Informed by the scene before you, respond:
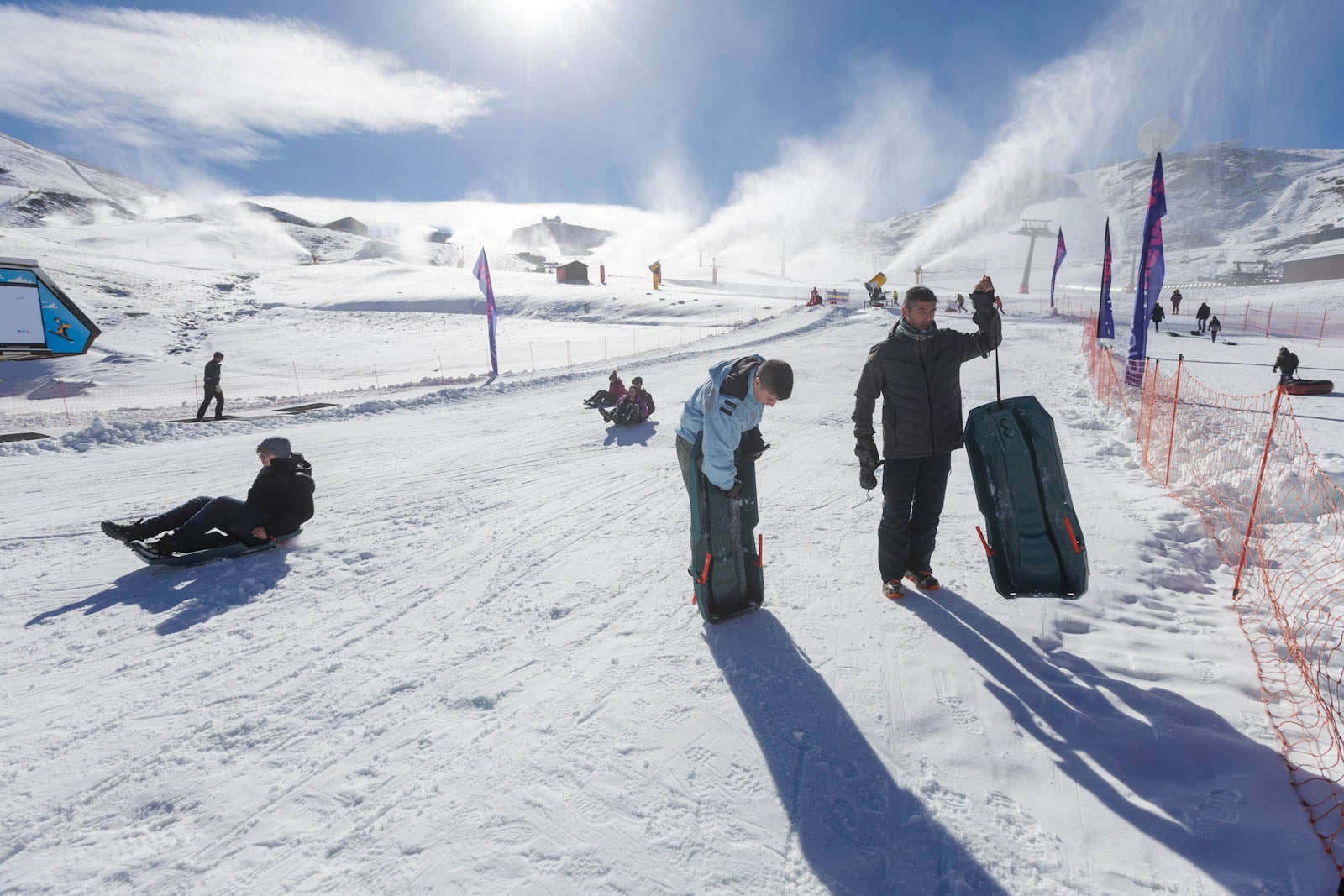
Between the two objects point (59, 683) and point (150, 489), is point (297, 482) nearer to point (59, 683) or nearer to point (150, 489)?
point (59, 683)

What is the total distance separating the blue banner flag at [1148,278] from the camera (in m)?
10.1

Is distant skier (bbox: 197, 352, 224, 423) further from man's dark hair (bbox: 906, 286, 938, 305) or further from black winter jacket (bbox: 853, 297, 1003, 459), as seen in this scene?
man's dark hair (bbox: 906, 286, 938, 305)

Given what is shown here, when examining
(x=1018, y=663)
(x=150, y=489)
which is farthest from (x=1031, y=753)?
(x=150, y=489)

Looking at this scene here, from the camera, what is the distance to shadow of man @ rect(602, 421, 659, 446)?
9.17 m

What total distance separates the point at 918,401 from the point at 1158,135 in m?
12.3

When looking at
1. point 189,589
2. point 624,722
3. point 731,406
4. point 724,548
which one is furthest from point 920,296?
point 189,589

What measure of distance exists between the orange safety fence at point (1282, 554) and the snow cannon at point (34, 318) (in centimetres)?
1531

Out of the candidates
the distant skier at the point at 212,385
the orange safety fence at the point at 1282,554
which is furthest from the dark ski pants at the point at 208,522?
the distant skier at the point at 212,385

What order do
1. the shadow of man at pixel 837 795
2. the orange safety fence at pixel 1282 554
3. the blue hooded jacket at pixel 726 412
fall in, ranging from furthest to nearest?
the blue hooded jacket at pixel 726 412 < the orange safety fence at pixel 1282 554 < the shadow of man at pixel 837 795

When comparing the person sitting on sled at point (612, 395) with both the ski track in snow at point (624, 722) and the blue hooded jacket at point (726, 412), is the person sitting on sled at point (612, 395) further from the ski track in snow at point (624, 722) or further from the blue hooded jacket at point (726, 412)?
the blue hooded jacket at point (726, 412)

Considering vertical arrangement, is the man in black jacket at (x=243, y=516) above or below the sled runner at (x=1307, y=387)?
below

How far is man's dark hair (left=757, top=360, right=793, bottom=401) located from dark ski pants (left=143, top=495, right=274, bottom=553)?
4.27 m

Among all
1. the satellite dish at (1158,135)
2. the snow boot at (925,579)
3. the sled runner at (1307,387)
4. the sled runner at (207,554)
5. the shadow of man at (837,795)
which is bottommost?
the shadow of man at (837,795)

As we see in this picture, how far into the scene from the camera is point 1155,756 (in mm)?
2646
